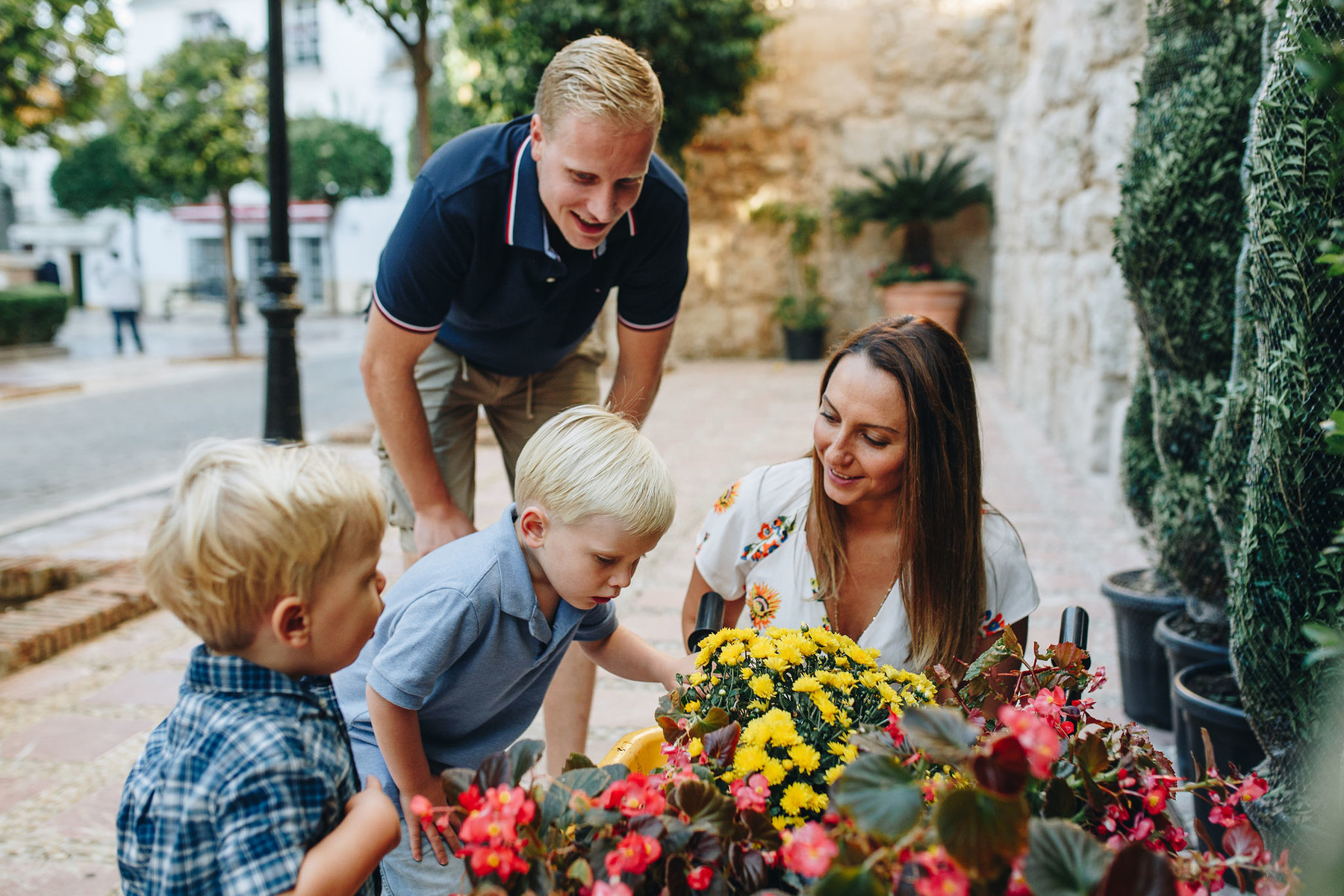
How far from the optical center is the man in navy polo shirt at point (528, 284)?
172 cm

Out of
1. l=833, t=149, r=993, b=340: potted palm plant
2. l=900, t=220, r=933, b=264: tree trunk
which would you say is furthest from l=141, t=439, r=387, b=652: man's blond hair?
l=900, t=220, r=933, b=264: tree trunk

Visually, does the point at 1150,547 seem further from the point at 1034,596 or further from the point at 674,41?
the point at 674,41

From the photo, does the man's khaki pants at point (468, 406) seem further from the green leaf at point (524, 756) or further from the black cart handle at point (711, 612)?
the green leaf at point (524, 756)

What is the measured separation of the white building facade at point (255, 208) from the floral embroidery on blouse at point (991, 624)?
82.1 ft

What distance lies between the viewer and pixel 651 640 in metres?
3.04

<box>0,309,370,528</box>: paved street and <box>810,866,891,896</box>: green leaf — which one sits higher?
<box>810,866,891,896</box>: green leaf

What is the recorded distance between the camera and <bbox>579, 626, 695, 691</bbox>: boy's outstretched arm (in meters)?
1.61

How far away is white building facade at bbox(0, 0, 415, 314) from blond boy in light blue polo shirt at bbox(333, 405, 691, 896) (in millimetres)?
24916

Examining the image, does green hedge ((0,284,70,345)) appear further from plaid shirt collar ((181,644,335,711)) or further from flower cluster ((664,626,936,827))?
flower cluster ((664,626,936,827))

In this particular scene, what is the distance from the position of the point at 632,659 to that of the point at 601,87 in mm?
981

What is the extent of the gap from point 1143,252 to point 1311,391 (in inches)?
43.8

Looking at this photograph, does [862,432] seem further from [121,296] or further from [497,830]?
[121,296]

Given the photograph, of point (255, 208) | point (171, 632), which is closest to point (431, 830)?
point (171, 632)

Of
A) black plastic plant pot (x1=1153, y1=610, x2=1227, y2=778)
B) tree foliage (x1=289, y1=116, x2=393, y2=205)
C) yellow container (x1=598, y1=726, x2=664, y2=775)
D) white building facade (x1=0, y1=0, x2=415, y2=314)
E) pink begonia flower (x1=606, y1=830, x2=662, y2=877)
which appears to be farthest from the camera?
white building facade (x1=0, y1=0, x2=415, y2=314)
